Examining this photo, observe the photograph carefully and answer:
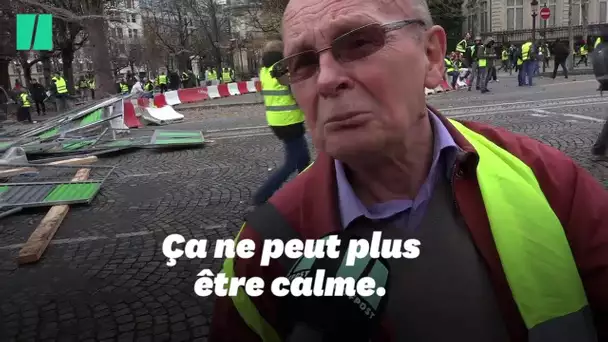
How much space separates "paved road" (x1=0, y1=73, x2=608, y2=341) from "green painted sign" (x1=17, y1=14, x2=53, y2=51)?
7.49 ft

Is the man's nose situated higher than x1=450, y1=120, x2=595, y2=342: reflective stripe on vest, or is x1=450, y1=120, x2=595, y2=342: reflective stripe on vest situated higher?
the man's nose

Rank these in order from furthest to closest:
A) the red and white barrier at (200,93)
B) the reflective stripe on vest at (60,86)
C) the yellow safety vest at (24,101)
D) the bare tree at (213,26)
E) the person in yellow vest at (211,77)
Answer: the bare tree at (213,26) → the person in yellow vest at (211,77) → the reflective stripe on vest at (60,86) → the yellow safety vest at (24,101) → the red and white barrier at (200,93)

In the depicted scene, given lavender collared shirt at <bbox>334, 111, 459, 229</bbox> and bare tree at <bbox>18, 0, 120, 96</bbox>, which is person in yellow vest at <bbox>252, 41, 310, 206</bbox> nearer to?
lavender collared shirt at <bbox>334, 111, 459, 229</bbox>

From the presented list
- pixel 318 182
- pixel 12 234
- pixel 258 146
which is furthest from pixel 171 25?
pixel 318 182

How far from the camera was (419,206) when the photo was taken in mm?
1327

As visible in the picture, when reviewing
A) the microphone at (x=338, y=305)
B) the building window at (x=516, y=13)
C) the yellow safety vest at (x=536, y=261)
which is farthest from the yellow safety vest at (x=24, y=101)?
the building window at (x=516, y=13)

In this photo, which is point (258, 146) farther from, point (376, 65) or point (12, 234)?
point (376, 65)

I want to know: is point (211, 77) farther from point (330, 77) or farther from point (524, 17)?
point (330, 77)

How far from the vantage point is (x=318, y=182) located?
138 cm

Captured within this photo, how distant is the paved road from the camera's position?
11.1ft

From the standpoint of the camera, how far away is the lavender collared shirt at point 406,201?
132cm

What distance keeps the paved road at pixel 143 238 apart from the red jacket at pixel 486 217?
1.39 m

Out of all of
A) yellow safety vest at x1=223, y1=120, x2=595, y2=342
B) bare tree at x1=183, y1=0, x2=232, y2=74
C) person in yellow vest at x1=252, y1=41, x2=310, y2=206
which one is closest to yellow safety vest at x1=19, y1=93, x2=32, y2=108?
bare tree at x1=183, y1=0, x2=232, y2=74

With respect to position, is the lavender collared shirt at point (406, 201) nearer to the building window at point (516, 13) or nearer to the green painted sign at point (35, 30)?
the green painted sign at point (35, 30)
